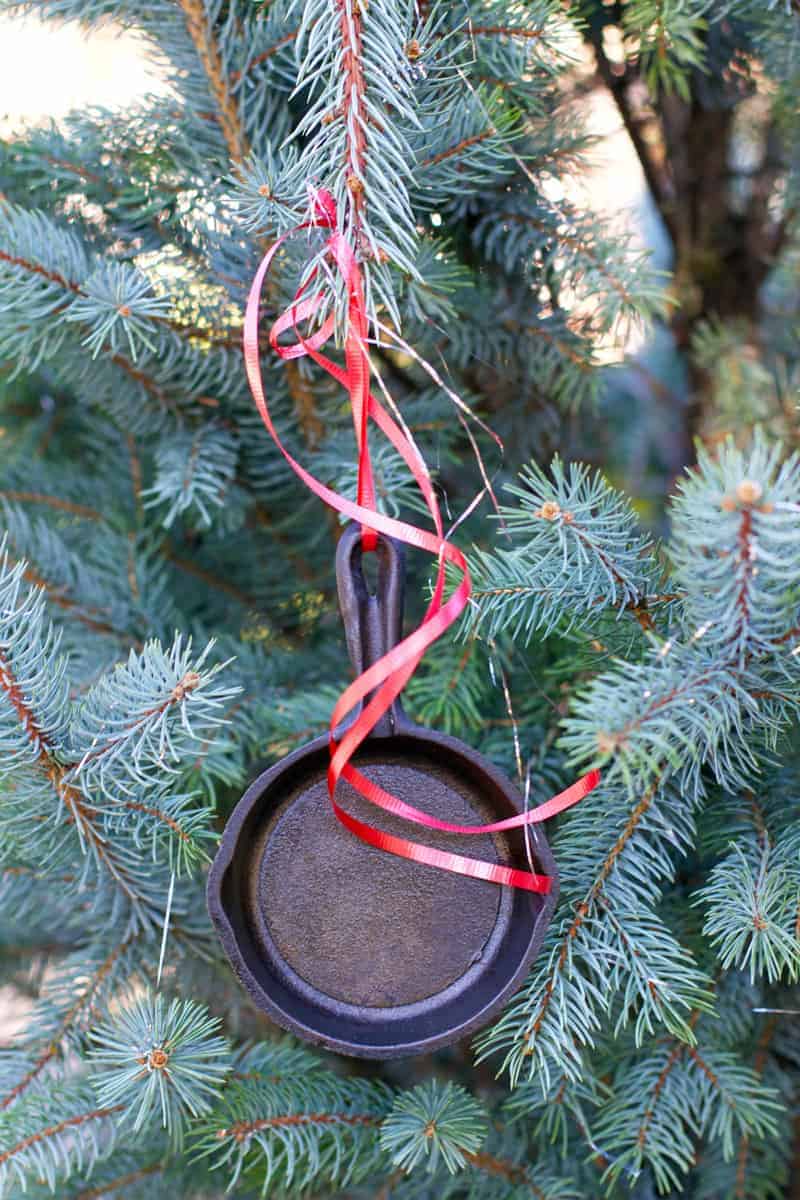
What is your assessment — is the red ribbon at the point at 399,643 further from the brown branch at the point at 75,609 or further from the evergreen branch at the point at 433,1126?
the brown branch at the point at 75,609

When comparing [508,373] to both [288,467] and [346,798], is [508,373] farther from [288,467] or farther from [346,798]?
[346,798]

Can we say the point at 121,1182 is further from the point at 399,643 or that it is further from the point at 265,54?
the point at 265,54

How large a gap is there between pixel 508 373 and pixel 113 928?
0.38m

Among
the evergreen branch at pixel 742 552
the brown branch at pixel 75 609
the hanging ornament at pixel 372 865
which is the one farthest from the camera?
the brown branch at pixel 75 609

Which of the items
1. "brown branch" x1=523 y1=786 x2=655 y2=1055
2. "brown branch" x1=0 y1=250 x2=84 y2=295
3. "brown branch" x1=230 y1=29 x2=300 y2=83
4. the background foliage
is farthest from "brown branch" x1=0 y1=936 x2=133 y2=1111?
"brown branch" x1=230 y1=29 x2=300 y2=83

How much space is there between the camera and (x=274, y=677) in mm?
601

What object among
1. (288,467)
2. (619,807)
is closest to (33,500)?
(288,467)

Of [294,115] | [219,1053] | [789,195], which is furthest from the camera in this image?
[789,195]

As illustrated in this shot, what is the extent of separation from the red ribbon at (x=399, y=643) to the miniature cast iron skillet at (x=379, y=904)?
17 mm

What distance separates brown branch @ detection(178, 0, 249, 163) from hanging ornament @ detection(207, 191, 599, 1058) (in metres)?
0.10

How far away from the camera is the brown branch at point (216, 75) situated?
0.47 meters

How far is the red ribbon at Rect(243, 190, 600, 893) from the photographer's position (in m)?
0.38

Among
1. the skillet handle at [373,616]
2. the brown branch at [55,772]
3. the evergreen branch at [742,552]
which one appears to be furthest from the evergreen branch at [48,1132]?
the evergreen branch at [742,552]

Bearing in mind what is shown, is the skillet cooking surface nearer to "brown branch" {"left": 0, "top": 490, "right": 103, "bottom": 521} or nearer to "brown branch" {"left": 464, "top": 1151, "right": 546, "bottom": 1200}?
"brown branch" {"left": 464, "top": 1151, "right": 546, "bottom": 1200}
